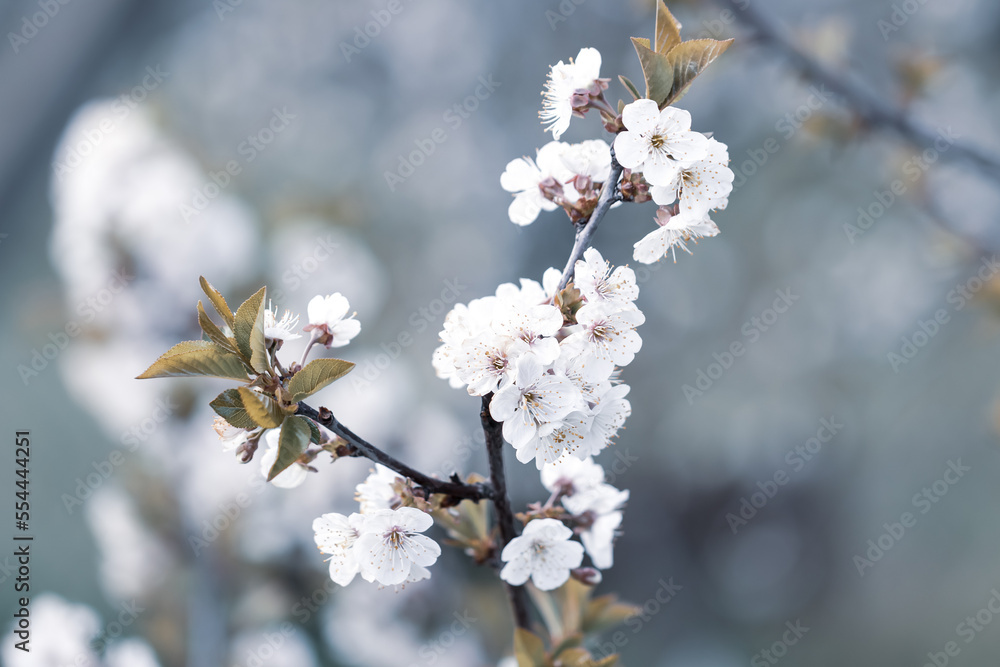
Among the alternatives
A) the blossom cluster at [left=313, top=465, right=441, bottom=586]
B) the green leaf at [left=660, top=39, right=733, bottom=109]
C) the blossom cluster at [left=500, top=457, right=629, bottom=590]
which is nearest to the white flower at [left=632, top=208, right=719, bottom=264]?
the green leaf at [left=660, top=39, right=733, bottom=109]

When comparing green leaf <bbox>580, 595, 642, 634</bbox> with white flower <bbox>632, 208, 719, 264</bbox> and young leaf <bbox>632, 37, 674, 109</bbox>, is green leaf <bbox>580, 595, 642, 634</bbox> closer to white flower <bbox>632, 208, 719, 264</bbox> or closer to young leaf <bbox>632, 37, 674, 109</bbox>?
white flower <bbox>632, 208, 719, 264</bbox>

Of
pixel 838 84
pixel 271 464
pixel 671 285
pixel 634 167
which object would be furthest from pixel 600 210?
pixel 671 285

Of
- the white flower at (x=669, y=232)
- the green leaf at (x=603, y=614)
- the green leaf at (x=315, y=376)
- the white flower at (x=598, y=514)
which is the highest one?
the white flower at (x=669, y=232)

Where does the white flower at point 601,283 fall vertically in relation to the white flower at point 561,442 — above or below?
above

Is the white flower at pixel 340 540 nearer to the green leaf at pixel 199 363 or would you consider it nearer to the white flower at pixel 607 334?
the green leaf at pixel 199 363

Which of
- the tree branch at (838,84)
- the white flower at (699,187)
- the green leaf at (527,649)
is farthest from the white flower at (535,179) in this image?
the tree branch at (838,84)

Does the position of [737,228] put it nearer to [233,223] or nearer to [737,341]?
[737,341]

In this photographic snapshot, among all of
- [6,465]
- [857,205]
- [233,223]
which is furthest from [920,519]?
[6,465]

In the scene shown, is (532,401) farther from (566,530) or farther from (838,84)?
(838,84)
